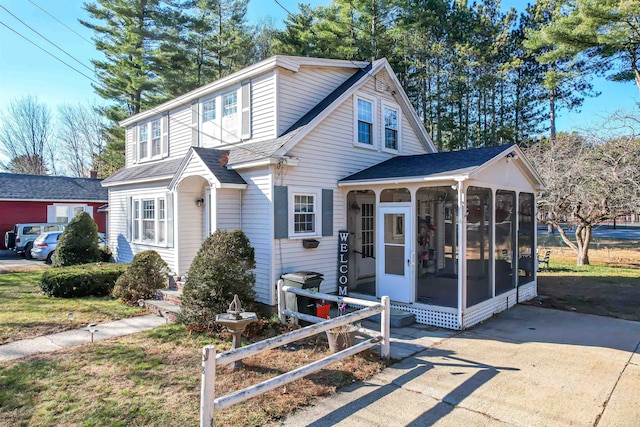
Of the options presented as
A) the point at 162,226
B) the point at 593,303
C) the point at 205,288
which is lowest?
the point at 593,303

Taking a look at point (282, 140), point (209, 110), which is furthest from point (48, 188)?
point (282, 140)

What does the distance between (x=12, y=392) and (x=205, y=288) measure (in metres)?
2.99

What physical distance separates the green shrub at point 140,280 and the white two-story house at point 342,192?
0.59m

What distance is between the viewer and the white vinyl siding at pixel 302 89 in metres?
9.59

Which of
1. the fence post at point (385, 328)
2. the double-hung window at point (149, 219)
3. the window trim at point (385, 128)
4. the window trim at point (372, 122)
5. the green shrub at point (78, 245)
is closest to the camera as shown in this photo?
the fence post at point (385, 328)

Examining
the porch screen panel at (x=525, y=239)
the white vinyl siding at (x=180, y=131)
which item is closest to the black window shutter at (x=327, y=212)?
the porch screen panel at (x=525, y=239)

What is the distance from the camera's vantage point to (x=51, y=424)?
4.00 m

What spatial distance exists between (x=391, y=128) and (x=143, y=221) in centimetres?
866

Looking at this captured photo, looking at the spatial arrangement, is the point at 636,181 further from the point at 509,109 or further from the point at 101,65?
the point at 101,65

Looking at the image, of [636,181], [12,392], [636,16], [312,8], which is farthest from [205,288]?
[312,8]

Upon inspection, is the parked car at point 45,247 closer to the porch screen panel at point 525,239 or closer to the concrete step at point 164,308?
the concrete step at point 164,308

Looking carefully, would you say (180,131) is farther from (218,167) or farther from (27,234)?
(27,234)

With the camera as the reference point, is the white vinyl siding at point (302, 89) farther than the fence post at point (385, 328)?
Yes

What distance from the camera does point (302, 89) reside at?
10133mm
